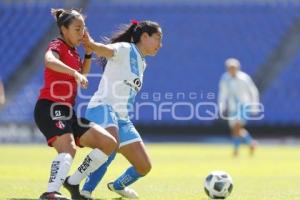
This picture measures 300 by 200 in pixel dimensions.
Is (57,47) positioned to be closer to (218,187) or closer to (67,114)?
(67,114)

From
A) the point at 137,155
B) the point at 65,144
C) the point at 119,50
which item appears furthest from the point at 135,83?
the point at 65,144

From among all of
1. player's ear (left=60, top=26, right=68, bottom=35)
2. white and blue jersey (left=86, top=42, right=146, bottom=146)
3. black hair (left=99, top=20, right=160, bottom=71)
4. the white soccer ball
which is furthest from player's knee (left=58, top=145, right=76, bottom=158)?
the white soccer ball

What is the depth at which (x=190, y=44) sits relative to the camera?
25.3 m

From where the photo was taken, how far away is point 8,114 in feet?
78.2

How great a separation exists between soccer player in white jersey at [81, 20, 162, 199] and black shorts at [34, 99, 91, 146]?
402 mm

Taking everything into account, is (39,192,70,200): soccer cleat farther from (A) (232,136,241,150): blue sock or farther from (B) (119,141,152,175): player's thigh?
(A) (232,136,241,150): blue sock

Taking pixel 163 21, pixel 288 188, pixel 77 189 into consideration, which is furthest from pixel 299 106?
pixel 77 189

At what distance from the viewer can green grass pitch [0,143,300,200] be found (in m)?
8.64

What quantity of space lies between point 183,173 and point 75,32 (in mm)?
5405

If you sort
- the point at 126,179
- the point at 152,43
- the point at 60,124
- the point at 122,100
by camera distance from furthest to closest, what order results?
the point at 152,43 → the point at 126,179 → the point at 122,100 → the point at 60,124

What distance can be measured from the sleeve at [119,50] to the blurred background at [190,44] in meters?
15.7

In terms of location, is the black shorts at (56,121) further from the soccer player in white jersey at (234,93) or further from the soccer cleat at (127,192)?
the soccer player in white jersey at (234,93)

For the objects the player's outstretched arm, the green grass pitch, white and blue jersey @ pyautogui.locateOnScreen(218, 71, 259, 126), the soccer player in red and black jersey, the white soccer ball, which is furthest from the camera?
white and blue jersey @ pyautogui.locateOnScreen(218, 71, 259, 126)

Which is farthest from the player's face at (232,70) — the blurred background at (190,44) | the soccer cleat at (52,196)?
the soccer cleat at (52,196)
